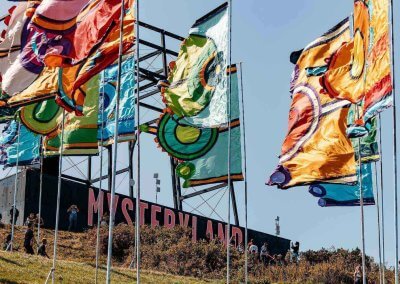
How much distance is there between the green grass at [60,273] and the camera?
30734 mm

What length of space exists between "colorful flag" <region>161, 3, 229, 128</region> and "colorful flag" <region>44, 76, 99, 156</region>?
15.2ft

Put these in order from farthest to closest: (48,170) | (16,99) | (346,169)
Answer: (48,170), (16,99), (346,169)

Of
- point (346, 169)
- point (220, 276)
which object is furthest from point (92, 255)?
point (346, 169)

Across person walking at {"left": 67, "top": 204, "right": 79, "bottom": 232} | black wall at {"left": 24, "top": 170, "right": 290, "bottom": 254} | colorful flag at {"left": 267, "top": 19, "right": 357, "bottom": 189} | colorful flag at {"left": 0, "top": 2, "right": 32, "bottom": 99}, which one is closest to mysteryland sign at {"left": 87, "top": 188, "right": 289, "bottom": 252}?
black wall at {"left": 24, "top": 170, "right": 290, "bottom": 254}

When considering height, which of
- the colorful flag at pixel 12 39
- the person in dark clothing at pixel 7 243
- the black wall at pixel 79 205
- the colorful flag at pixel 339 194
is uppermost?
the colorful flag at pixel 12 39

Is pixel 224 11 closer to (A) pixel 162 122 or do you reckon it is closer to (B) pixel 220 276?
(A) pixel 162 122

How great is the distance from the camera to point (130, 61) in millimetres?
30875

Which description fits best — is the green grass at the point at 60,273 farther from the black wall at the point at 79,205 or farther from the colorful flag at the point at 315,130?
the black wall at the point at 79,205

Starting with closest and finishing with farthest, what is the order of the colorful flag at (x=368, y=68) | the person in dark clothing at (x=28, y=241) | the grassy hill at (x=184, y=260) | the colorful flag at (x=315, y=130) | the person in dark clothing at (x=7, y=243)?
the colorful flag at (x=368, y=68) → the colorful flag at (x=315, y=130) → the person in dark clothing at (x=28, y=241) → the person in dark clothing at (x=7, y=243) → the grassy hill at (x=184, y=260)

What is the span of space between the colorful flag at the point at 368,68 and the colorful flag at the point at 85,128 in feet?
35.1

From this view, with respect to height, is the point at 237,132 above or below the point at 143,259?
above

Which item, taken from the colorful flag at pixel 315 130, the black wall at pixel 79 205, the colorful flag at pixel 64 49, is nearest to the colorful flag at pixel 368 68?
the colorful flag at pixel 315 130

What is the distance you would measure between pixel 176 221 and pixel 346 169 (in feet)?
84.8

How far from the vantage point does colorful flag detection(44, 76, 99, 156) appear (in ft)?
108
